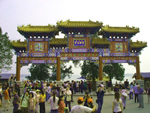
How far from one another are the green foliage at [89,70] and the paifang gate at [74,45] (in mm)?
7203

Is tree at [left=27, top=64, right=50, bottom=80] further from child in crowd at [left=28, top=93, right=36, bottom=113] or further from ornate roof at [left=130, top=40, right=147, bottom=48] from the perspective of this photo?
child in crowd at [left=28, top=93, right=36, bottom=113]

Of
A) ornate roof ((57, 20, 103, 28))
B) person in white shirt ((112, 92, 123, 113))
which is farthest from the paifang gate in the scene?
person in white shirt ((112, 92, 123, 113))

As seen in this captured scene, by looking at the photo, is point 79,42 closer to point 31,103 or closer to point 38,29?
point 38,29

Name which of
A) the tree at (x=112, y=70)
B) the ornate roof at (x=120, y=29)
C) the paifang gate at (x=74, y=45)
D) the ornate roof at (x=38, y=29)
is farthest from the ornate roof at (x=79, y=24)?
the tree at (x=112, y=70)

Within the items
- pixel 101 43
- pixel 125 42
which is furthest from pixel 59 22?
pixel 125 42

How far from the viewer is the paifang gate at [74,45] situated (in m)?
25.6

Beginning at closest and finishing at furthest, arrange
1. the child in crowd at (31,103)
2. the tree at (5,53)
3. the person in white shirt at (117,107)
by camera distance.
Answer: the person in white shirt at (117,107)
the child in crowd at (31,103)
the tree at (5,53)

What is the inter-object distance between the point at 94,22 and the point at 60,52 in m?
6.11

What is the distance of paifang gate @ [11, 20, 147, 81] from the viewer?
2558 cm

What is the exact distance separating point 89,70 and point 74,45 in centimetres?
890

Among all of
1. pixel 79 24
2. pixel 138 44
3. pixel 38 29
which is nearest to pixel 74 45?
pixel 79 24

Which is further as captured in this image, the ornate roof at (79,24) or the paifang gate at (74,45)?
the paifang gate at (74,45)

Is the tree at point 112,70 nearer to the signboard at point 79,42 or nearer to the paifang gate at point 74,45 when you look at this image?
the paifang gate at point 74,45

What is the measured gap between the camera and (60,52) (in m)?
25.7
